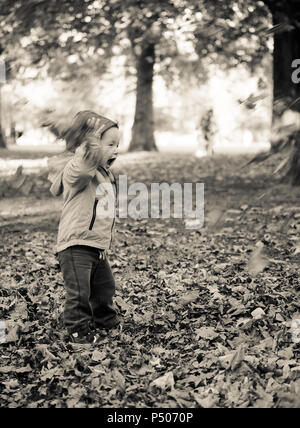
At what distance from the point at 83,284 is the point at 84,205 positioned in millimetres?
568

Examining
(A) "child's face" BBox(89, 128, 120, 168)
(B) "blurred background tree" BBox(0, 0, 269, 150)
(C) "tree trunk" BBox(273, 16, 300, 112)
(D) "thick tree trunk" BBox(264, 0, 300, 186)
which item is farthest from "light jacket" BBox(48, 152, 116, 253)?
(C) "tree trunk" BBox(273, 16, 300, 112)

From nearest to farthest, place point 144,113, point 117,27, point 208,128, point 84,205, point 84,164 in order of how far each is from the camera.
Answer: point 84,164 → point 84,205 → point 117,27 → point 208,128 → point 144,113

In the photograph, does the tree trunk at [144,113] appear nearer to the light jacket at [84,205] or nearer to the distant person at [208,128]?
the distant person at [208,128]

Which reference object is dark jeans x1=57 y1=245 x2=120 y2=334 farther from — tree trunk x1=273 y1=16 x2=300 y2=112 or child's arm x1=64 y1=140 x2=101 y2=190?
tree trunk x1=273 y1=16 x2=300 y2=112

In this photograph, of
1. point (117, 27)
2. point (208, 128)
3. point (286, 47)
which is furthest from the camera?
point (208, 128)

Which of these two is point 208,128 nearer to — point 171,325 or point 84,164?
point 171,325

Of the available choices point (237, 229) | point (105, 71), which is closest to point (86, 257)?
point (237, 229)

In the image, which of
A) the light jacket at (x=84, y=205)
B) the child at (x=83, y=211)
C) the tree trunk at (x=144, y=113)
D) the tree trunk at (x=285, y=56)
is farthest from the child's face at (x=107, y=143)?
the tree trunk at (x=144, y=113)

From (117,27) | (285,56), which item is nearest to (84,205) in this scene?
(285,56)

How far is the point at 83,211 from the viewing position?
3768mm

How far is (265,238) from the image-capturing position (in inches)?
281

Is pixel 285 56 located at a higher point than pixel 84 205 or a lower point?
higher

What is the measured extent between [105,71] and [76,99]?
15536 mm
